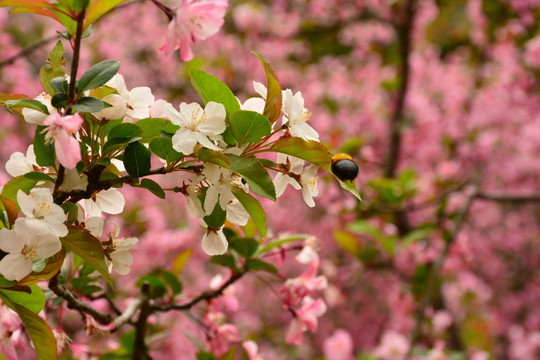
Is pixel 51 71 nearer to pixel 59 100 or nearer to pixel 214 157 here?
pixel 59 100

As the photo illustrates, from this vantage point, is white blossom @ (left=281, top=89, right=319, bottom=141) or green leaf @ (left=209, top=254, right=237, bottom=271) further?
green leaf @ (left=209, top=254, right=237, bottom=271)

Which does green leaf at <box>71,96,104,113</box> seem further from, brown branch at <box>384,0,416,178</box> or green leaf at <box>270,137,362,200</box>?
brown branch at <box>384,0,416,178</box>

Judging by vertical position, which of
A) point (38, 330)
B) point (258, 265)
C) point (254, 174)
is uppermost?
point (254, 174)

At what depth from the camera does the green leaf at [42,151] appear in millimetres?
550

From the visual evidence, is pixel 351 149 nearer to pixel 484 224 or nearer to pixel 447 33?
pixel 447 33

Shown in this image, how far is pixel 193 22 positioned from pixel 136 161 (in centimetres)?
17

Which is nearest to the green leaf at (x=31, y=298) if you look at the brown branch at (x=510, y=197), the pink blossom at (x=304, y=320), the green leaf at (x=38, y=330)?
the green leaf at (x=38, y=330)

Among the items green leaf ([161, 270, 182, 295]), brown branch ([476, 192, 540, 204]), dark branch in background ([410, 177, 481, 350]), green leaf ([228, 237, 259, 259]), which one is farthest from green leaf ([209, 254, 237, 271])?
brown branch ([476, 192, 540, 204])

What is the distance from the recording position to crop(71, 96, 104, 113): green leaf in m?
0.49

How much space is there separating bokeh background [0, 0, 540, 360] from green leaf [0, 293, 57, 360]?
2.04m

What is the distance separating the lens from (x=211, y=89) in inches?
23.0

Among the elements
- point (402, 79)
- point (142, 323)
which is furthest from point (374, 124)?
point (142, 323)

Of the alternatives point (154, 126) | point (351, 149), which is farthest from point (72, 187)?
point (351, 149)

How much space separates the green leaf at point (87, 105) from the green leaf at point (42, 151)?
0.07m
